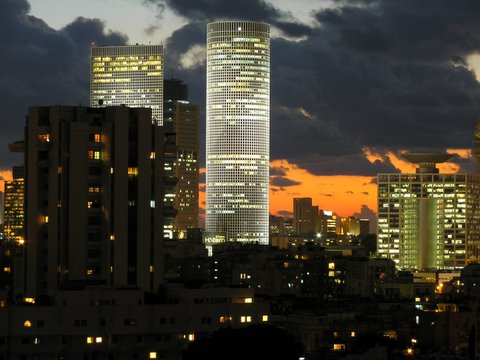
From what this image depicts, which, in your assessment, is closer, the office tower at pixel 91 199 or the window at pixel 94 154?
the office tower at pixel 91 199

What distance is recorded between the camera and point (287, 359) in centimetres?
11300

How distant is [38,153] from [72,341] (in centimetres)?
2512

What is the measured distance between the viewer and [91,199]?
138 m

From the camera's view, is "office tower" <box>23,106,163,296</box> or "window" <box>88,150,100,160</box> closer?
"office tower" <box>23,106,163,296</box>

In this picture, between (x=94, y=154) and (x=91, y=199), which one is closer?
(x=91, y=199)

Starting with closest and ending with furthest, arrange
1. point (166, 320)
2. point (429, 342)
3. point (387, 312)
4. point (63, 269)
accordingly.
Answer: point (166, 320) < point (63, 269) < point (429, 342) < point (387, 312)

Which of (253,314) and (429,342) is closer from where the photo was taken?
(253,314)

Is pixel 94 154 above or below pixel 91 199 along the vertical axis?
above

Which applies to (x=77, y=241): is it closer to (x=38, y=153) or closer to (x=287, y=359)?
(x=38, y=153)

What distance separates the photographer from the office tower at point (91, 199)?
13700 cm

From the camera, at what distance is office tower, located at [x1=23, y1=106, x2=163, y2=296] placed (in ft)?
449

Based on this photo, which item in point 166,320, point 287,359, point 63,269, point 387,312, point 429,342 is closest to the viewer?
point 287,359

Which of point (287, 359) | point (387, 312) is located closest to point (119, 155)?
point (287, 359)

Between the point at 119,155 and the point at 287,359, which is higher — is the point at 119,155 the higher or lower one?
the higher one
